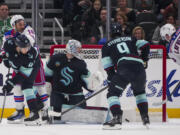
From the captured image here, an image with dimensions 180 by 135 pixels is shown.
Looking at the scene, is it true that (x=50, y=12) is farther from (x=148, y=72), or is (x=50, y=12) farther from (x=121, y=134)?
(x=121, y=134)

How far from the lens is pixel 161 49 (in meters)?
8.45

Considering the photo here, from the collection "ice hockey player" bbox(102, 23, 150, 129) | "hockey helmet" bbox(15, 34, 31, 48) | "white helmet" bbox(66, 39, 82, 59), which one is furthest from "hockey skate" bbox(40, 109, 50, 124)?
"ice hockey player" bbox(102, 23, 150, 129)

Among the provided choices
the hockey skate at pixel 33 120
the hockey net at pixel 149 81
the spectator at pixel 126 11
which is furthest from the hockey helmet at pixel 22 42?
the spectator at pixel 126 11

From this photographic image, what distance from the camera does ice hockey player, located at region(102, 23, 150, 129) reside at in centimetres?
667

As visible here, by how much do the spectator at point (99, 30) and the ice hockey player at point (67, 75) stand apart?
161 centimetres

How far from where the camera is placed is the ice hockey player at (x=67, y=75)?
747cm

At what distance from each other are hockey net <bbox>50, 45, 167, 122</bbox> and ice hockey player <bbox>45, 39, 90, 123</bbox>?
666 mm

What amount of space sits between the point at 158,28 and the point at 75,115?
8.08 ft

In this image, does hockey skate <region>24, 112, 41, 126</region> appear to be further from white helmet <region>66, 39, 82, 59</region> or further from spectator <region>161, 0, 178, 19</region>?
spectator <region>161, 0, 178, 19</region>

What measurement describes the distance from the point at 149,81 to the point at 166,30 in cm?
95

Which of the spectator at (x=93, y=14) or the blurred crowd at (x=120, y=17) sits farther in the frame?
the spectator at (x=93, y=14)

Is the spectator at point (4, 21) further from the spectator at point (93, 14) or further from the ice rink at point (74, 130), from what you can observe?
the ice rink at point (74, 130)

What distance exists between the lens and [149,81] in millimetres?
8609

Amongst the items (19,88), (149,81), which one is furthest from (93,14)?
(19,88)
